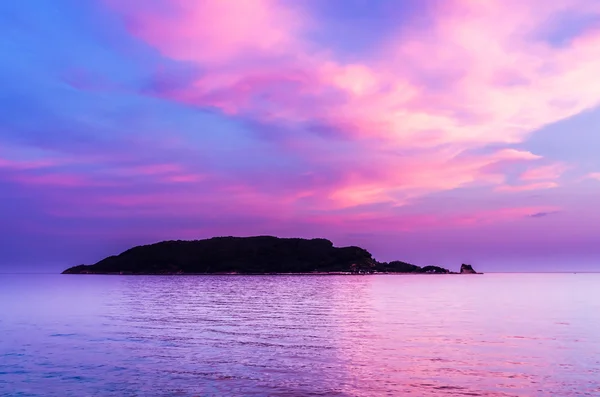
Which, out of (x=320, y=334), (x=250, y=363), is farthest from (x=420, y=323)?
(x=250, y=363)

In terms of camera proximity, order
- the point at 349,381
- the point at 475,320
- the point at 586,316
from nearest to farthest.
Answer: the point at 349,381 < the point at 475,320 < the point at 586,316

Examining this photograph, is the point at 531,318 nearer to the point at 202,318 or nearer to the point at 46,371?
the point at 202,318

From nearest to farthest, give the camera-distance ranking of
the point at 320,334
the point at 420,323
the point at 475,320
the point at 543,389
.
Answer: the point at 543,389
the point at 320,334
the point at 420,323
the point at 475,320

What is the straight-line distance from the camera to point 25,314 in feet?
242

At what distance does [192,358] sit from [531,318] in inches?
1857

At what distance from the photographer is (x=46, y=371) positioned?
1277 inches

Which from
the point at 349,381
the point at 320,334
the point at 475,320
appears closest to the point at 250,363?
the point at 349,381

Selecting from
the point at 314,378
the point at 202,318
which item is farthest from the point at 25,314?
the point at 314,378

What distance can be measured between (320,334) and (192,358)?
1578cm

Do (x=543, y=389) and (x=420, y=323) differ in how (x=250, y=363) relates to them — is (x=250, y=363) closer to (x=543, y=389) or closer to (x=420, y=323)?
(x=543, y=389)

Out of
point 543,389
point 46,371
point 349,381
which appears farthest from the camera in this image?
point 46,371

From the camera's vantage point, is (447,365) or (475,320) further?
(475,320)

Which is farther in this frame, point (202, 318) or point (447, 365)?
point (202, 318)

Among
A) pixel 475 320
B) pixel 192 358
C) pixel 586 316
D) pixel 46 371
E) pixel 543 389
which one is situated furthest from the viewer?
pixel 586 316
